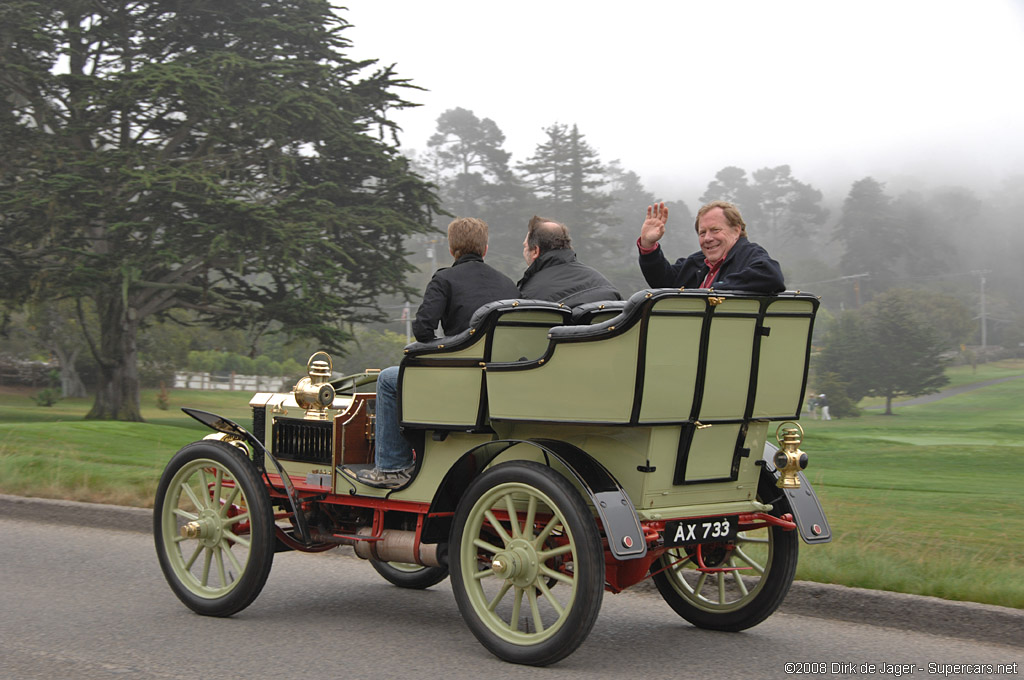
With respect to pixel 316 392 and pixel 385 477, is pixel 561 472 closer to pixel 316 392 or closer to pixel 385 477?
pixel 385 477

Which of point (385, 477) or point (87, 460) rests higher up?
point (385, 477)

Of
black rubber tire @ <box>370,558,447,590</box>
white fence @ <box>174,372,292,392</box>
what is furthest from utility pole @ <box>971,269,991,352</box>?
black rubber tire @ <box>370,558,447,590</box>

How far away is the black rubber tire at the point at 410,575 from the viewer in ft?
21.6

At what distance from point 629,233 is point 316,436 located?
105629 millimetres

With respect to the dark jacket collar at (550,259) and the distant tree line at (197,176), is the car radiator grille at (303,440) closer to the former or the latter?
the dark jacket collar at (550,259)

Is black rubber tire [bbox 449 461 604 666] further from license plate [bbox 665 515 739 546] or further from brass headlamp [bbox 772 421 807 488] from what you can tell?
brass headlamp [bbox 772 421 807 488]

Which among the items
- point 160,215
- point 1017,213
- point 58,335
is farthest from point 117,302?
point 1017,213

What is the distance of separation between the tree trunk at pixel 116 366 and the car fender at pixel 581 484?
32380 millimetres

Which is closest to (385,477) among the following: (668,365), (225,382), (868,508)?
(668,365)

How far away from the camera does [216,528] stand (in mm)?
5820

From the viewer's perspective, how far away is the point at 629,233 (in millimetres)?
110125

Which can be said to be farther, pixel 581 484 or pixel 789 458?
pixel 789 458

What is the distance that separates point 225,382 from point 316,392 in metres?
69.1

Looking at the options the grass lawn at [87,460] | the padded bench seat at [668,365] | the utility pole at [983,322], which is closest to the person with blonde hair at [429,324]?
the padded bench seat at [668,365]
